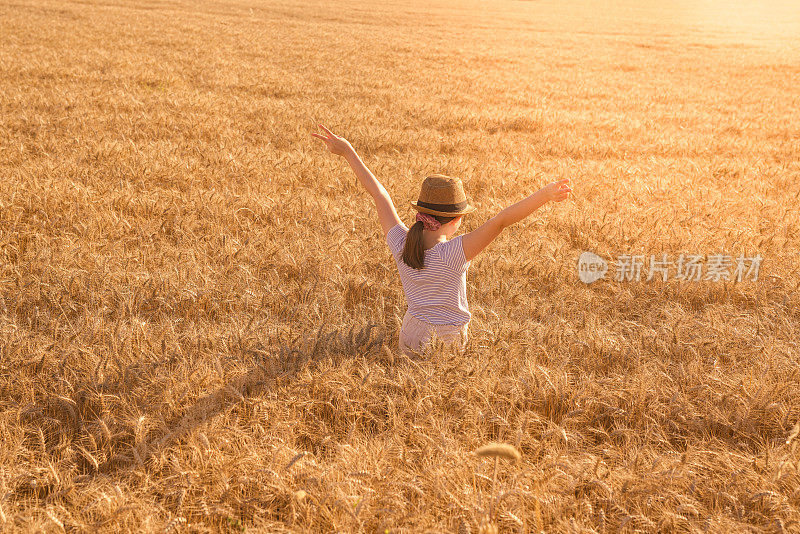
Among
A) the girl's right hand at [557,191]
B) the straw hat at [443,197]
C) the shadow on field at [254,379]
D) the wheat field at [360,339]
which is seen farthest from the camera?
the straw hat at [443,197]

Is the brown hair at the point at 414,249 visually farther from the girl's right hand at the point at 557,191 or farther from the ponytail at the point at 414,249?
the girl's right hand at the point at 557,191

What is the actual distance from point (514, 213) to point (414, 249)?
1.87 ft

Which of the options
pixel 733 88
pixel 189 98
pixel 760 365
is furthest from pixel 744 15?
pixel 760 365

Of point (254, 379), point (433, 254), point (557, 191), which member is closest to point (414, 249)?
point (433, 254)

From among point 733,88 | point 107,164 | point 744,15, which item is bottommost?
point 107,164

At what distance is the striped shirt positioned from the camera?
302 centimetres

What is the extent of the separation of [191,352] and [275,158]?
438 cm

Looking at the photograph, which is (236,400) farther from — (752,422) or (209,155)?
(209,155)

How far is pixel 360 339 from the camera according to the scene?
3314 mm

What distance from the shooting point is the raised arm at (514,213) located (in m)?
2.59

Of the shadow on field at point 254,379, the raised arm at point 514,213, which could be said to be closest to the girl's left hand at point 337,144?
the raised arm at point 514,213

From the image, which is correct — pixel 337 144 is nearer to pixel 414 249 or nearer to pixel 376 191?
pixel 376 191

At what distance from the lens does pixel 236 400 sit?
277cm

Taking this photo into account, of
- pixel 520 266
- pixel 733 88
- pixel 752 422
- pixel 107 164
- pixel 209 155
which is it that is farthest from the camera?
pixel 733 88
